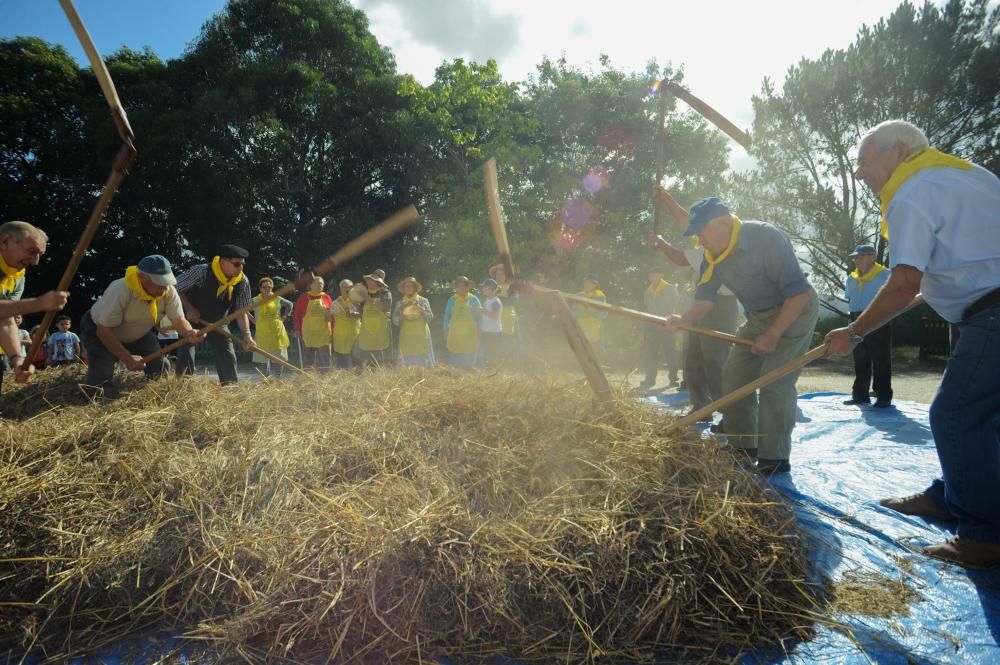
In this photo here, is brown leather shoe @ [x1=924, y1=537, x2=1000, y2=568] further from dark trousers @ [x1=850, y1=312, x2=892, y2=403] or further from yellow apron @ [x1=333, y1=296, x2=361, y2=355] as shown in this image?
yellow apron @ [x1=333, y1=296, x2=361, y2=355]

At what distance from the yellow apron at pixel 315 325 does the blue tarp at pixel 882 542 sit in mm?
5333

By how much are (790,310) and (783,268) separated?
0.85 ft

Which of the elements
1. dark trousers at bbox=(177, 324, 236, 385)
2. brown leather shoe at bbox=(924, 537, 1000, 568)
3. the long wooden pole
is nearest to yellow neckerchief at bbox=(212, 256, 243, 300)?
dark trousers at bbox=(177, 324, 236, 385)

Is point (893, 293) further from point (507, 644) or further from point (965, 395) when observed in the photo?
point (507, 644)

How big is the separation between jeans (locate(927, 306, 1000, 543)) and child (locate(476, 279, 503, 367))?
5.70m

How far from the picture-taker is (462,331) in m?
7.15

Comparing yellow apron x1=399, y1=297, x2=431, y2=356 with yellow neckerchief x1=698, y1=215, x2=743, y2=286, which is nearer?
yellow neckerchief x1=698, y1=215, x2=743, y2=286

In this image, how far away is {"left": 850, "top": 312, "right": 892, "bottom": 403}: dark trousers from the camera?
5.31m

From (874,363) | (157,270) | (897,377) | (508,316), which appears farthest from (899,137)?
(897,377)

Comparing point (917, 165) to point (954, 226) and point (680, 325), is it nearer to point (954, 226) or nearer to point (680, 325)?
point (954, 226)

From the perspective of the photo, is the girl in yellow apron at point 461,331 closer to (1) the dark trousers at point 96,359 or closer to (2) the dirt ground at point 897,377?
(2) the dirt ground at point 897,377

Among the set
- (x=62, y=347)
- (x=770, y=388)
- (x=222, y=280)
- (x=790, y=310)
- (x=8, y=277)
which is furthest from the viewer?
(x=62, y=347)

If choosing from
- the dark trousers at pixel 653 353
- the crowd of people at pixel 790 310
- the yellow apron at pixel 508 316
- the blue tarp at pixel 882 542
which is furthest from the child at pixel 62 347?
the blue tarp at pixel 882 542

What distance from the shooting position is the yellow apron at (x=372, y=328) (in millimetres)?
6812
